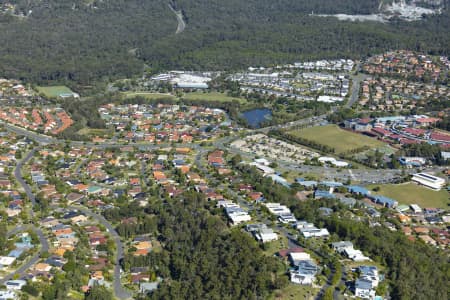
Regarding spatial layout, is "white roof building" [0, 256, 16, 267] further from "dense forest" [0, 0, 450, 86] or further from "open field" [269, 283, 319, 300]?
"dense forest" [0, 0, 450, 86]

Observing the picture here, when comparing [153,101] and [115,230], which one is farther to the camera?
[153,101]

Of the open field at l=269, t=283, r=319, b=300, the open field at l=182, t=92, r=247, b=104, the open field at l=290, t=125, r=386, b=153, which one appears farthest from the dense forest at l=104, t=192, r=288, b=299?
the open field at l=182, t=92, r=247, b=104

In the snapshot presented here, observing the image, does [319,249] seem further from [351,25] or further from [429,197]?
[351,25]

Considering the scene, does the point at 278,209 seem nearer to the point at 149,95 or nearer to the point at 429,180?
the point at 429,180

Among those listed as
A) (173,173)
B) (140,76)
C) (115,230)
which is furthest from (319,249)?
(140,76)

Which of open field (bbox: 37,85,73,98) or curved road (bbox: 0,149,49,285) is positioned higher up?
open field (bbox: 37,85,73,98)

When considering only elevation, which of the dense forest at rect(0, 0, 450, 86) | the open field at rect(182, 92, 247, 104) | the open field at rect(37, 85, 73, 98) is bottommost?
the open field at rect(37, 85, 73, 98)

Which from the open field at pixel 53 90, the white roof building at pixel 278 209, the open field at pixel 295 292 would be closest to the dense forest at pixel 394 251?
the white roof building at pixel 278 209
